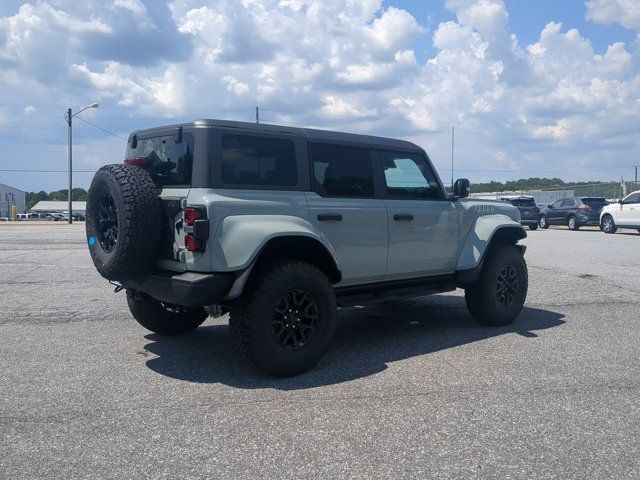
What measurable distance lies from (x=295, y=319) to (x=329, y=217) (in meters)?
0.96

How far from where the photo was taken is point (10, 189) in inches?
3871

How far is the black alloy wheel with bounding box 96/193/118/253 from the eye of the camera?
4.86m

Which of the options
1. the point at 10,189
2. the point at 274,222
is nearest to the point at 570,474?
the point at 274,222

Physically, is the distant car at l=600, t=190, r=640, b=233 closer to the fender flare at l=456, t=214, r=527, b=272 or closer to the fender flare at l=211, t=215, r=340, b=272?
the fender flare at l=456, t=214, r=527, b=272

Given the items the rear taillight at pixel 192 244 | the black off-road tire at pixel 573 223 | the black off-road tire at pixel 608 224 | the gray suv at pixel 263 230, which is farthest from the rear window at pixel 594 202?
the rear taillight at pixel 192 244

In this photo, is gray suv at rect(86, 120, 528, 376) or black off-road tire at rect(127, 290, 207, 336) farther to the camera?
black off-road tire at rect(127, 290, 207, 336)

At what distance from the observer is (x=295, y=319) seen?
4809 mm

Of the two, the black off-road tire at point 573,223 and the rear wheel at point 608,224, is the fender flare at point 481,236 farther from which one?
the black off-road tire at point 573,223

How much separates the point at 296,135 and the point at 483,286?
2.84 meters

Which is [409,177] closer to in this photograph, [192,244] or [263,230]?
[263,230]

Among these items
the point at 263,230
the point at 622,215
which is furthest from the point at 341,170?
the point at 622,215

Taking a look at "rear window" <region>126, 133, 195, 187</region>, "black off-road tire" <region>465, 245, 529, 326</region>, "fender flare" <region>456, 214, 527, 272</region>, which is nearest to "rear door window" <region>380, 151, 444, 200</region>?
"fender flare" <region>456, 214, 527, 272</region>

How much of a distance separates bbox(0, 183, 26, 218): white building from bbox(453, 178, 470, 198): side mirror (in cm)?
8319

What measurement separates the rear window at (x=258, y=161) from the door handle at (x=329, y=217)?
367 millimetres
